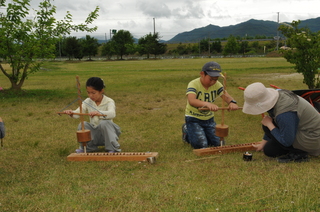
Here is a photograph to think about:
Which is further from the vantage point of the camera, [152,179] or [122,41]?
[122,41]

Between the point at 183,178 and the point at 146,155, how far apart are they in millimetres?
1044

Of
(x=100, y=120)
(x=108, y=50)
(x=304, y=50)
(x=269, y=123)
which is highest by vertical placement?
(x=108, y=50)

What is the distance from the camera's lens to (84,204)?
11.4ft

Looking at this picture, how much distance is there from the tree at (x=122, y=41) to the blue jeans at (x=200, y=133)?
92681 mm

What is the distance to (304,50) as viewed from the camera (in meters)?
9.32

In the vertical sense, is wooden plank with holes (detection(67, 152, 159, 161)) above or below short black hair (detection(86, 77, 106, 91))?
below

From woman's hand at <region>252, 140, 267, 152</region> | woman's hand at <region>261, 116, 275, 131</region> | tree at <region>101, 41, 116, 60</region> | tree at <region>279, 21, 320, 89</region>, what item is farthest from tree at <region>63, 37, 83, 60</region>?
woman's hand at <region>261, 116, 275, 131</region>

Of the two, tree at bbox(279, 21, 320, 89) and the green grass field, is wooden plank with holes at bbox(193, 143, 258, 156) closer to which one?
the green grass field

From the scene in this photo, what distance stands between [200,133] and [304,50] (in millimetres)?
5415

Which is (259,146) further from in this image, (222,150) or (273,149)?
(222,150)

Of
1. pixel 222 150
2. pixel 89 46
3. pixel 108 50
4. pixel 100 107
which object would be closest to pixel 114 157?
pixel 100 107

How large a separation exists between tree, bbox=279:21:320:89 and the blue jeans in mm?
4860

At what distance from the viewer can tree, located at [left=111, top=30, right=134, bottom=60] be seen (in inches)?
3866

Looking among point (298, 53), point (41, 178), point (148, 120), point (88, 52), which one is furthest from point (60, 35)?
point (88, 52)
